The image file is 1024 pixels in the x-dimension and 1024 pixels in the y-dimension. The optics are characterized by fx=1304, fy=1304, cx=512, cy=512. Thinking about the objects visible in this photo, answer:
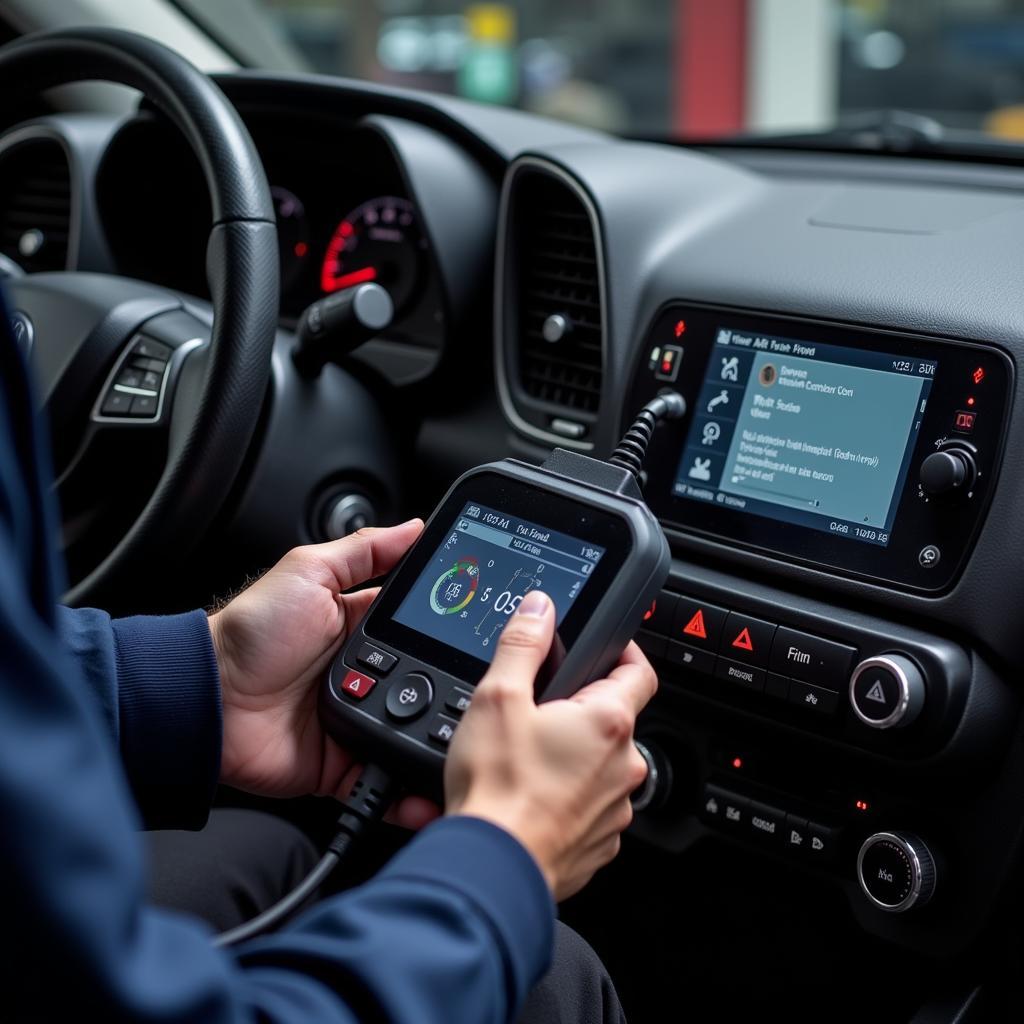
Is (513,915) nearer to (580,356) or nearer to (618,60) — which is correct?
(580,356)

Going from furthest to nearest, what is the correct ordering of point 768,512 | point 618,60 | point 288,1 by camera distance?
1. point 288,1
2. point 618,60
3. point 768,512

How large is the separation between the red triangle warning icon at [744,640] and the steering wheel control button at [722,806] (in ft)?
0.47

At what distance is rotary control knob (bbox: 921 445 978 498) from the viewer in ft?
3.08

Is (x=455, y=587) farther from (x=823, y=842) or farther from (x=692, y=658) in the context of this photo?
(x=823, y=842)

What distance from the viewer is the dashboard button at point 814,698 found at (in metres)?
0.99

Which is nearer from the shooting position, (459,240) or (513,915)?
(513,915)

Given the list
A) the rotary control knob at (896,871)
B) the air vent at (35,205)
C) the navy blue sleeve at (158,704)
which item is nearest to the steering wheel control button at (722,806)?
the rotary control knob at (896,871)

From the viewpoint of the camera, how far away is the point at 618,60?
7.44 meters

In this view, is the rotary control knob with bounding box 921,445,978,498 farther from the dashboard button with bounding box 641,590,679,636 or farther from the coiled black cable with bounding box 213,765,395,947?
the coiled black cable with bounding box 213,765,395,947

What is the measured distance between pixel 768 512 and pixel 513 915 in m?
0.55

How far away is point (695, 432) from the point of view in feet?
3.64

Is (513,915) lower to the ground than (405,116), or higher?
lower

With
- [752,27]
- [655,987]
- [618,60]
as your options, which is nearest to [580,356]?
[655,987]

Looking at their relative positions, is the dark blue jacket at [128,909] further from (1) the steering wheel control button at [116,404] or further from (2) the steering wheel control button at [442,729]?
(1) the steering wheel control button at [116,404]
